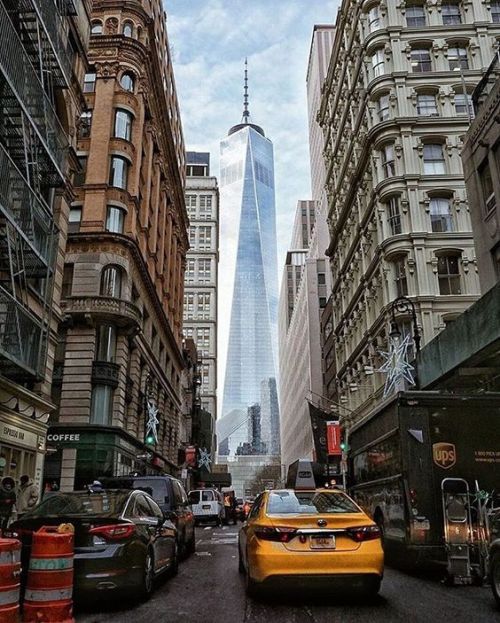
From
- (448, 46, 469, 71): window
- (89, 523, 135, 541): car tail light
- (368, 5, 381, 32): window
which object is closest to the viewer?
(89, 523, 135, 541): car tail light

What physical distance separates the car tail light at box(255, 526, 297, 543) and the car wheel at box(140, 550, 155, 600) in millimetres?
1750

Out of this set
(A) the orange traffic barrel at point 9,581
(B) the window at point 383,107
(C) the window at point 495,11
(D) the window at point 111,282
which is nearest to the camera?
(A) the orange traffic barrel at point 9,581

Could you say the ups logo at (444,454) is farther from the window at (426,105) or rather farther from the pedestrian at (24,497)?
the window at (426,105)

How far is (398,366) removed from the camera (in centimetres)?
2914

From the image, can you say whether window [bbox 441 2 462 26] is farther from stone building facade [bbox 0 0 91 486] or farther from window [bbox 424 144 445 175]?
stone building facade [bbox 0 0 91 486]

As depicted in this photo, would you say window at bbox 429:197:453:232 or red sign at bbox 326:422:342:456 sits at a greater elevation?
window at bbox 429:197:453:232

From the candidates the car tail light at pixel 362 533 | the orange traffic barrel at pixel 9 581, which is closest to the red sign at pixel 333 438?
the car tail light at pixel 362 533

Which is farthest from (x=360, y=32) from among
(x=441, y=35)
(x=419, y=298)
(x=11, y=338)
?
(x=11, y=338)

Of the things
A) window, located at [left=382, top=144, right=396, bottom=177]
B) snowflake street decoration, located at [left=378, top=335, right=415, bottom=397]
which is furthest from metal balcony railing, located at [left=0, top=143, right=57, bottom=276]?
window, located at [left=382, top=144, right=396, bottom=177]

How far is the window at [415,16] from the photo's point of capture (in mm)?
41500

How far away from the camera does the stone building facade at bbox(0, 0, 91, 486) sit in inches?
626

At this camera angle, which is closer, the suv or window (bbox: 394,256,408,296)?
the suv

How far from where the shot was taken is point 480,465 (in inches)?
424

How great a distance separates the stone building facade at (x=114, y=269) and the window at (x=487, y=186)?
1709cm
